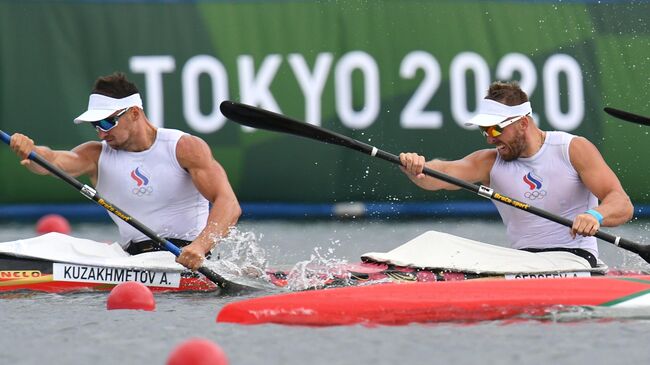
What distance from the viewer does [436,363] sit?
739 centimetres

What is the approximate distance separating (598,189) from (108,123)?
3.04 meters

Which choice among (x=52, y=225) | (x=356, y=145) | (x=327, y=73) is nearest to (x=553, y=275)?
(x=356, y=145)

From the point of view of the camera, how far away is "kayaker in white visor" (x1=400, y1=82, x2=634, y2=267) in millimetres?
9945

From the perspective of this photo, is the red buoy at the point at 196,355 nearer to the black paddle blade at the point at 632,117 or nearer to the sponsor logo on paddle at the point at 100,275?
the sponsor logo on paddle at the point at 100,275

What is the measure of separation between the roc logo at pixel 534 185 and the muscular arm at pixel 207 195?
1806 millimetres

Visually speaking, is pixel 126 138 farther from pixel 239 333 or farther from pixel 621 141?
pixel 621 141

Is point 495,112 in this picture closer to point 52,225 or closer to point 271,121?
point 271,121

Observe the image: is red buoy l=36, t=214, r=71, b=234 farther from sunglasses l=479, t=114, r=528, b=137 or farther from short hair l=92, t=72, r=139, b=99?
sunglasses l=479, t=114, r=528, b=137

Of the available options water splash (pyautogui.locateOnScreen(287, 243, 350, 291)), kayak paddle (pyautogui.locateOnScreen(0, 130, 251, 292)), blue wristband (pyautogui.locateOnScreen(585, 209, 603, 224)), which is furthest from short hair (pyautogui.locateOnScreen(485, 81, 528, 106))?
kayak paddle (pyautogui.locateOnScreen(0, 130, 251, 292))

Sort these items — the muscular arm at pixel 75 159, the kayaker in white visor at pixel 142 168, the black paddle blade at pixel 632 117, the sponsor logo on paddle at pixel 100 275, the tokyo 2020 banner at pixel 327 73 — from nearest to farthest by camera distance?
the sponsor logo on paddle at pixel 100 275 → the kayaker in white visor at pixel 142 168 → the muscular arm at pixel 75 159 → the black paddle blade at pixel 632 117 → the tokyo 2020 banner at pixel 327 73

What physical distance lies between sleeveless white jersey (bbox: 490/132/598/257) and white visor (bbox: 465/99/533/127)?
29 cm

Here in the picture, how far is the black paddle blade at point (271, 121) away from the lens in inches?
404

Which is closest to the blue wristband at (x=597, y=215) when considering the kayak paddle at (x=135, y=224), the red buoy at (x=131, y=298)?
the kayak paddle at (x=135, y=224)

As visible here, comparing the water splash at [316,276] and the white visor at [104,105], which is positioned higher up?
the white visor at [104,105]
